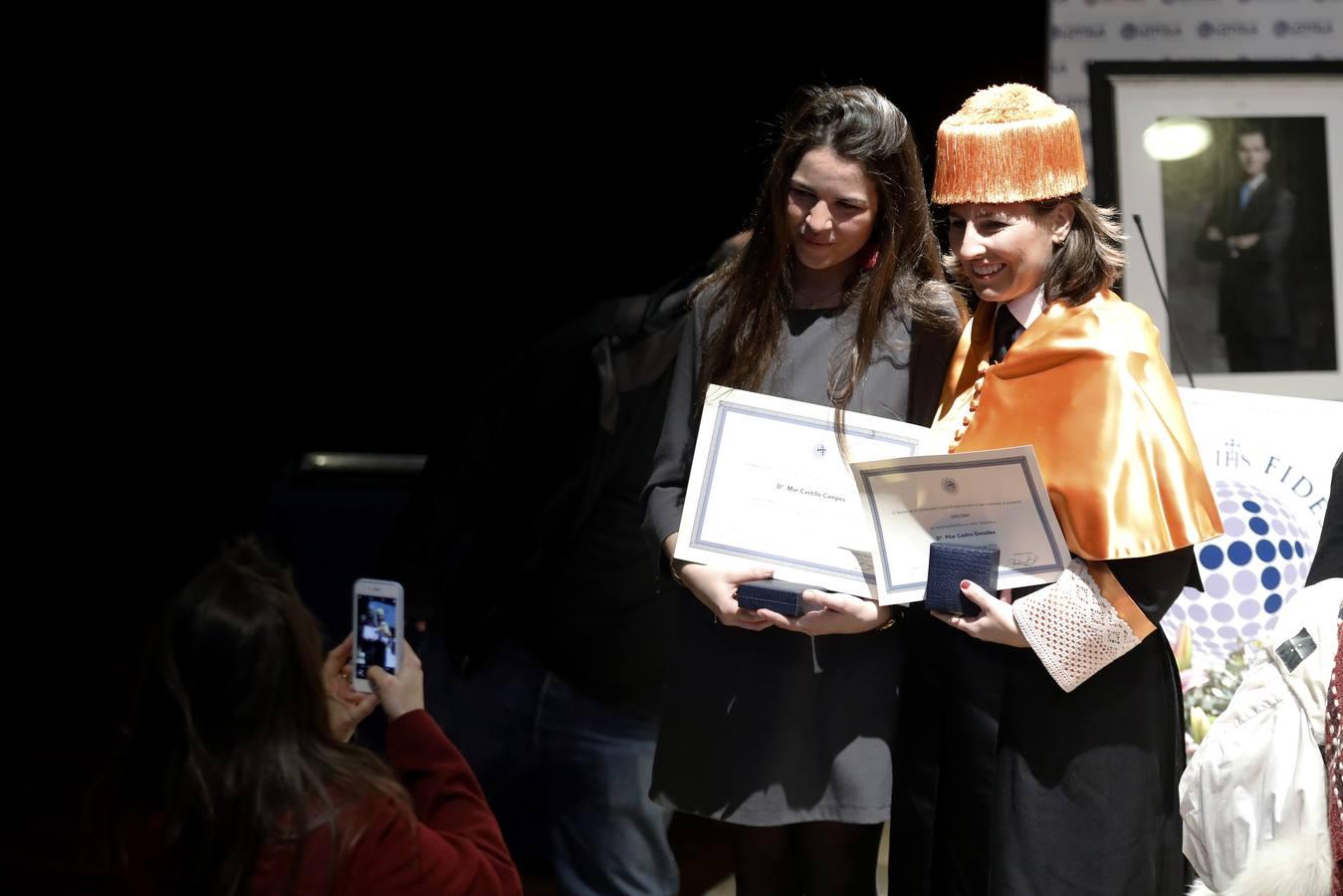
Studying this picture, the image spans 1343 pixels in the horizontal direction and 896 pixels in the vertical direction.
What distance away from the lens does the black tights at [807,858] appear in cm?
198

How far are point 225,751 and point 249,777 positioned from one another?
46mm

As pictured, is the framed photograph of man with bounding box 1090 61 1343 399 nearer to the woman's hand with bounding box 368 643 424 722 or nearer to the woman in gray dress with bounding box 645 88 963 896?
the woman in gray dress with bounding box 645 88 963 896

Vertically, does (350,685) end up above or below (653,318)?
below

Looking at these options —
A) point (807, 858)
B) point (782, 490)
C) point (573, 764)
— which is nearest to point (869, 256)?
point (782, 490)

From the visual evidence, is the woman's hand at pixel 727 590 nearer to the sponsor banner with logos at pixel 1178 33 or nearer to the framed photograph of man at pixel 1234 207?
the framed photograph of man at pixel 1234 207

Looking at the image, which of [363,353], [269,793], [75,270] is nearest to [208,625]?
[269,793]

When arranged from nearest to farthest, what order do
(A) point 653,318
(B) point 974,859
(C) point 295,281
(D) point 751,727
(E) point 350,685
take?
1. (B) point 974,859
2. (D) point 751,727
3. (E) point 350,685
4. (A) point 653,318
5. (C) point 295,281

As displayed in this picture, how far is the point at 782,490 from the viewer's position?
1.94 metres

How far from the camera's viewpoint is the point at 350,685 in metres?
2.10

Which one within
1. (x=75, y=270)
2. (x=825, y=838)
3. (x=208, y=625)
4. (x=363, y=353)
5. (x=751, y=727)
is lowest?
(x=825, y=838)

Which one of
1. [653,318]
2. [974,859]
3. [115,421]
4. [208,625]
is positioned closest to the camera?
[208,625]

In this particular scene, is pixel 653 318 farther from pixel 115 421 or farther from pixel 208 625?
pixel 115 421

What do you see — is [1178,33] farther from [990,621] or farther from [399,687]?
[399,687]

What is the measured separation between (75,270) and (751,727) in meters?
4.43
